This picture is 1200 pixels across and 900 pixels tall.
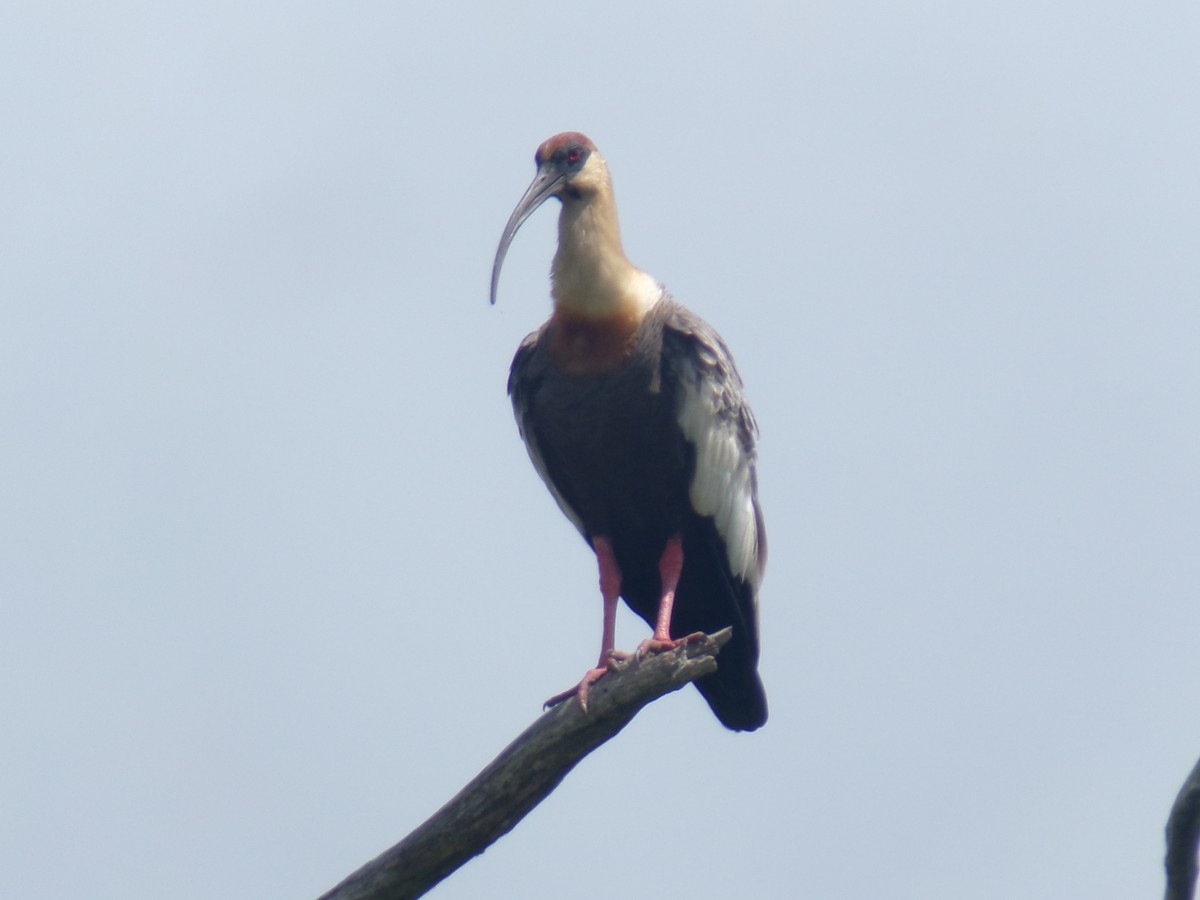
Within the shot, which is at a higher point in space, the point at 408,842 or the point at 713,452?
the point at 713,452

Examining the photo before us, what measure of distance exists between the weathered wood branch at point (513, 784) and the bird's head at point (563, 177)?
2794 millimetres

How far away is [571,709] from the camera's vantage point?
20.7ft

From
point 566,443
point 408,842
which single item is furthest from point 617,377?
point 408,842

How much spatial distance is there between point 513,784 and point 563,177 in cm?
339

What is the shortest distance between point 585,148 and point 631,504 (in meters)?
1.83

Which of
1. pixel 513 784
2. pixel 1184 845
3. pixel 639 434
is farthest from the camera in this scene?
pixel 639 434

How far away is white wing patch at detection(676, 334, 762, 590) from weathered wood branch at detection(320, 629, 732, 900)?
63.8 inches

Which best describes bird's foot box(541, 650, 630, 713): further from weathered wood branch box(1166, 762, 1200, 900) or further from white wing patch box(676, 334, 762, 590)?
weathered wood branch box(1166, 762, 1200, 900)

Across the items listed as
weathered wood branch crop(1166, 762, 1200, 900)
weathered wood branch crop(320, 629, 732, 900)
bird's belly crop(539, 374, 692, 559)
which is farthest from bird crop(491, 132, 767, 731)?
weathered wood branch crop(1166, 762, 1200, 900)

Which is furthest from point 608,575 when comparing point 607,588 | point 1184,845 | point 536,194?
point 1184,845

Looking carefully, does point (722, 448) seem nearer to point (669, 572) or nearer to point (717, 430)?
point (717, 430)

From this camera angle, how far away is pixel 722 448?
801 centimetres

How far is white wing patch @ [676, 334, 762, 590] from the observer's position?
7848 mm

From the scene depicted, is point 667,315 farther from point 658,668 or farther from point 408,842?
point 408,842
